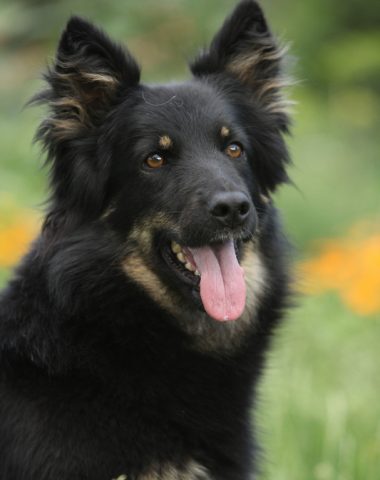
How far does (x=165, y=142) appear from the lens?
429 centimetres

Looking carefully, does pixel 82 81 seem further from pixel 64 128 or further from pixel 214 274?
pixel 214 274

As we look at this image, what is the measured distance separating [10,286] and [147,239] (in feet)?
2.26

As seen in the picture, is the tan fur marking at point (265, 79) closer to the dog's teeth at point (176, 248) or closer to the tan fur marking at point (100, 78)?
the tan fur marking at point (100, 78)

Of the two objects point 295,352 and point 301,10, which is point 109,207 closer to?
point 295,352

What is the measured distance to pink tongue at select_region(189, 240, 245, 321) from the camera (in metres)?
4.07

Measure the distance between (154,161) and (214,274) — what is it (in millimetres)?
649

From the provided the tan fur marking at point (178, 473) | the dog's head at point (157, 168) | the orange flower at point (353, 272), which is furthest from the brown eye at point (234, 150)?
the orange flower at point (353, 272)

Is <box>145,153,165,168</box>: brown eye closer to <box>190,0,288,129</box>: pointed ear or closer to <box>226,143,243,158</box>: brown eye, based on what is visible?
<box>226,143,243,158</box>: brown eye

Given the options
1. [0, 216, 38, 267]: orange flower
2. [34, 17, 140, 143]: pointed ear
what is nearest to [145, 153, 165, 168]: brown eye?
[34, 17, 140, 143]: pointed ear

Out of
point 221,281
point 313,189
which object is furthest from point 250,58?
point 313,189

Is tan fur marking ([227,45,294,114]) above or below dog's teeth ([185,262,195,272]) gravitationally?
above

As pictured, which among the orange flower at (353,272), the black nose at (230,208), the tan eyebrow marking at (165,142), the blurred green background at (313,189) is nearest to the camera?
the black nose at (230,208)

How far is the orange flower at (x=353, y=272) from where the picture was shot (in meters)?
7.25

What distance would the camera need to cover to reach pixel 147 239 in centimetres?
421
